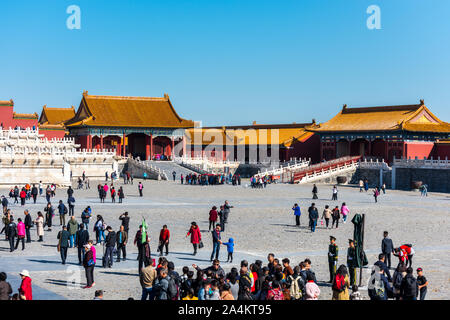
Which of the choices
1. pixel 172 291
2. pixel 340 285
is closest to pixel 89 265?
pixel 172 291

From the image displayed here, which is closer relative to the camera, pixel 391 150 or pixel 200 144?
pixel 391 150

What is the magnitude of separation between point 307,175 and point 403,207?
24528mm

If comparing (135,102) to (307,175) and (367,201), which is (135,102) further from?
(367,201)

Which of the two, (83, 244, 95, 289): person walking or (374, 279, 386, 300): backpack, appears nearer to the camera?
(374, 279, 386, 300): backpack

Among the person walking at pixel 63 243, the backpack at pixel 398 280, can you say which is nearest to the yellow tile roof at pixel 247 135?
the person walking at pixel 63 243

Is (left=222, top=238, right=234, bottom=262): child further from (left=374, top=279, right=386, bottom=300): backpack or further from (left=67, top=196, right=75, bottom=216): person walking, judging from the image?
(left=67, top=196, right=75, bottom=216): person walking

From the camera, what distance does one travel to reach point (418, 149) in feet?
228

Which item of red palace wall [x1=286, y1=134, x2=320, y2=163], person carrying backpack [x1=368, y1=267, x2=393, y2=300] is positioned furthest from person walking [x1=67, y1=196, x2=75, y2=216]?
red palace wall [x1=286, y1=134, x2=320, y2=163]

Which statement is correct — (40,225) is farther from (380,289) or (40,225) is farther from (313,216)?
(380,289)

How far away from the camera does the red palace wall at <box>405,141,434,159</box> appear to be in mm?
68875

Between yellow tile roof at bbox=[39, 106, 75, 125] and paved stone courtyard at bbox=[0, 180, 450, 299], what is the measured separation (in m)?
48.5

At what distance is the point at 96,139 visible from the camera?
79.5 metres

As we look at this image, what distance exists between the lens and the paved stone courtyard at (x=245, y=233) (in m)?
18.0
